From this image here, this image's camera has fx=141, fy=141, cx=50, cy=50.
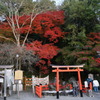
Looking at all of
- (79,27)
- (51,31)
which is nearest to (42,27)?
(51,31)

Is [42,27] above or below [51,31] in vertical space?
above

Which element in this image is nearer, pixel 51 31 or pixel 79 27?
pixel 51 31

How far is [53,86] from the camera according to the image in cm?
1291

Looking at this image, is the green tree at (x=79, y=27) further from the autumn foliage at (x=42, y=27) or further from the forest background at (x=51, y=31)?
the autumn foliage at (x=42, y=27)

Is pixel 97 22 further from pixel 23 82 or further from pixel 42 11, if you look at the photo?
pixel 23 82

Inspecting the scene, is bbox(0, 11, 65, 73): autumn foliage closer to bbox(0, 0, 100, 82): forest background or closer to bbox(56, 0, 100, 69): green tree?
bbox(0, 0, 100, 82): forest background

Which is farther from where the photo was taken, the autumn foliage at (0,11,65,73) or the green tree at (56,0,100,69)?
the autumn foliage at (0,11,65,73)

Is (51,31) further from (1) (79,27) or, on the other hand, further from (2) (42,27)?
(1) (79,27)

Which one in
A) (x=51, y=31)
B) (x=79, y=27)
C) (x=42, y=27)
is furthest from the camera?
(x=42, y=27)

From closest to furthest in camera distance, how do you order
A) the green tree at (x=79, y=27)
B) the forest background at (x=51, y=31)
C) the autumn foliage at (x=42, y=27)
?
1. the forest background at (x=51, y=31)
2. the green tree at (x=79, y=27)
3. the autumn foliage at (x=42, y=27)

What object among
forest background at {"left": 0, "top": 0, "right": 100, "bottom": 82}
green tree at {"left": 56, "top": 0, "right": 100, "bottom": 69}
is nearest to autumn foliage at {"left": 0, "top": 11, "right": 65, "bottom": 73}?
forest background at {"left": 0, "top": 0, "right": 100, "bottom": 82}

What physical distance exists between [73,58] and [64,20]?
5.40 metres

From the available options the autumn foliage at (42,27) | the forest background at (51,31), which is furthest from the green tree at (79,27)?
the autumn foliage at (42,27)

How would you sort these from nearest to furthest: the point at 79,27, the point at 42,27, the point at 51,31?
the point at 51,31 → the point at 79,27 → the point at 42,27
